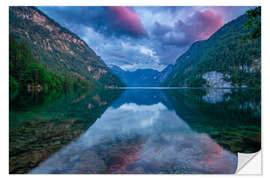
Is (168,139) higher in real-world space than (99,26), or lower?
lower

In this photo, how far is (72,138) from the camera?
9109mm

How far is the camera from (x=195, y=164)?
6027mm

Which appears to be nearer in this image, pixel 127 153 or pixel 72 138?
pixel 127 153

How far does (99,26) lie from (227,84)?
551 ft

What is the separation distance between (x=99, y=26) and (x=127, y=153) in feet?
57.1
